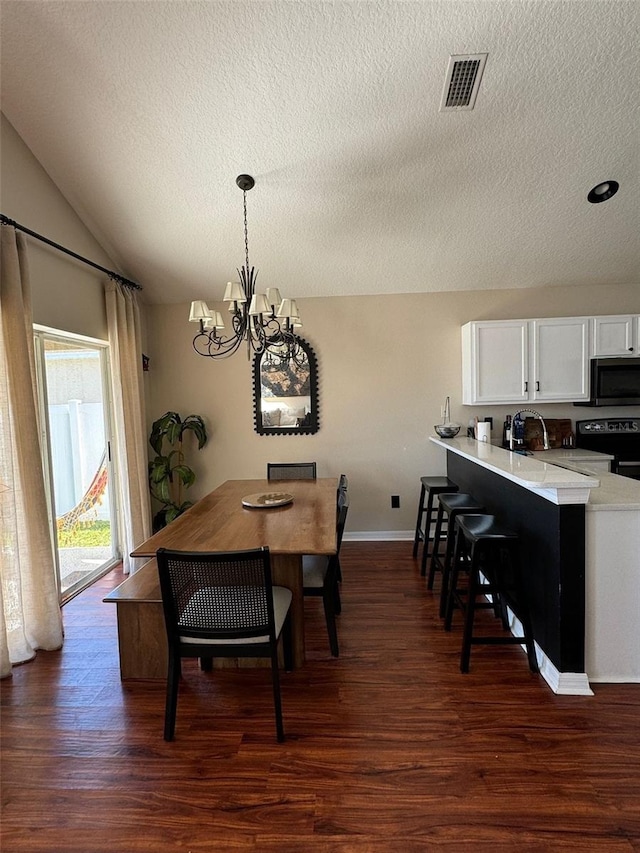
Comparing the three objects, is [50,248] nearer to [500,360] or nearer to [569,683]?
[500,360]

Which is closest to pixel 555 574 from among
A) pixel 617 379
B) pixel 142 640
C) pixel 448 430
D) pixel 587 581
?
pixel 587 581

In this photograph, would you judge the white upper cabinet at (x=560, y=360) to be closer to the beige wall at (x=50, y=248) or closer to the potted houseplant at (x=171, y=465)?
the potted houseplant at (x=171, y=465)

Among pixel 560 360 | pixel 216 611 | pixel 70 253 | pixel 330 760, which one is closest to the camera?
pixel 330 760

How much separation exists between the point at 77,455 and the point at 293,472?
69.3 inches

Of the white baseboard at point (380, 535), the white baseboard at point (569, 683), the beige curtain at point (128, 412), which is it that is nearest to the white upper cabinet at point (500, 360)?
the white baseboard at point (380, 535)

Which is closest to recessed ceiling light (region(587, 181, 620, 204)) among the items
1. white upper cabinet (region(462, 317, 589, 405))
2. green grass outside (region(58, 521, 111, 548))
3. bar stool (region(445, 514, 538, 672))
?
white upper cabinet (region(462, 317, 589, 405))

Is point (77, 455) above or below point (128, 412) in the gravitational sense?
below

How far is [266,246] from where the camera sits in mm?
3451

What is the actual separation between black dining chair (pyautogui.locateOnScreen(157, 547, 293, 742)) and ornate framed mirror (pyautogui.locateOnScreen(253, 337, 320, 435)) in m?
2.51

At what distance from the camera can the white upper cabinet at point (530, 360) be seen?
12.1 ft

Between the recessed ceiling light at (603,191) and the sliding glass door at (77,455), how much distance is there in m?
3.97

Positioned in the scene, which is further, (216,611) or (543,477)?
(543,477)

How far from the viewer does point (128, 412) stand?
3588mm

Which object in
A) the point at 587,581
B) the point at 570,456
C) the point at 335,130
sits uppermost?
the point at 335,130
